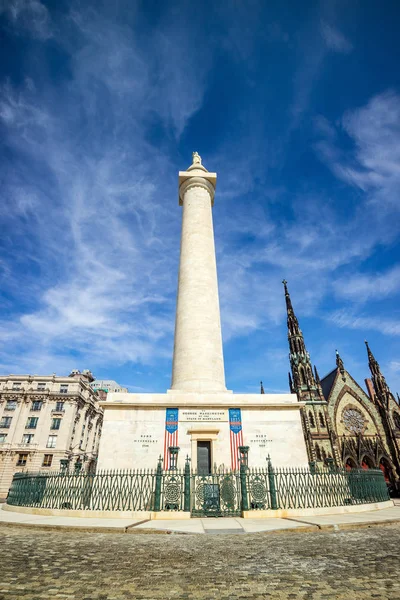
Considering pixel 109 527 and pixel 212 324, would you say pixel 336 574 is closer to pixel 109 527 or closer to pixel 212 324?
pixel 109 527

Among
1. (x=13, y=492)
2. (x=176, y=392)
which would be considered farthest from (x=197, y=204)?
(x=13, y=492)

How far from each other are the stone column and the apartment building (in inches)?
1104

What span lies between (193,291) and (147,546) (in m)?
16.5

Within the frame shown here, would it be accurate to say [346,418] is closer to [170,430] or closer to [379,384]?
[379,384]

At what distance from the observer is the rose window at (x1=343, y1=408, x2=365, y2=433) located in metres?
50.8

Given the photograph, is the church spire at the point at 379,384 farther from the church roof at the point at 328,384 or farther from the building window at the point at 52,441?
the building window at the point at 52,441

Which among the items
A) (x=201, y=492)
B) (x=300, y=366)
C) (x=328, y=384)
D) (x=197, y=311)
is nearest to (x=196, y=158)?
(x=197, y=311)

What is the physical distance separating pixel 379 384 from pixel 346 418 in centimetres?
834

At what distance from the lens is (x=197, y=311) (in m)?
21.5

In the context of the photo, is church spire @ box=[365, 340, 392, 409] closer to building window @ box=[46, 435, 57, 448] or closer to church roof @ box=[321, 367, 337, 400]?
church roof @ box=[321, 367, 337, 400]

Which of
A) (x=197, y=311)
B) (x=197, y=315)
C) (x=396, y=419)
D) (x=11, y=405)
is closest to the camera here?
(x=197, y=315)

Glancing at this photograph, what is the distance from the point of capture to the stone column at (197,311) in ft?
64.6

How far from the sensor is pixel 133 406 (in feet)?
58.4

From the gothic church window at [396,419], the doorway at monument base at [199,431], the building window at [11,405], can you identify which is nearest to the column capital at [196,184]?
the doorway at monument base at [199,431]
